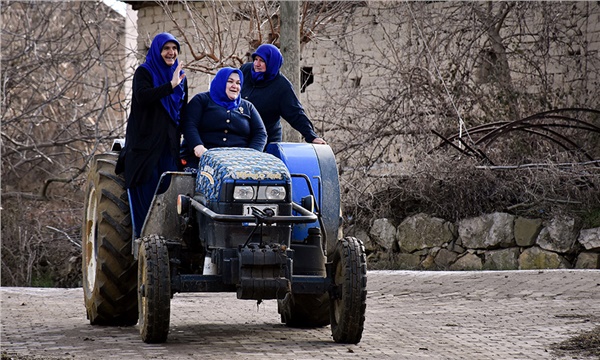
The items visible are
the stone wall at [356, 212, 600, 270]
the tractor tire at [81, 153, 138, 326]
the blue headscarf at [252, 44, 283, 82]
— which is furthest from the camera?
the stone wall at [356, 212, 600, 270]

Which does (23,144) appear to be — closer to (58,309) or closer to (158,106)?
(58,309)

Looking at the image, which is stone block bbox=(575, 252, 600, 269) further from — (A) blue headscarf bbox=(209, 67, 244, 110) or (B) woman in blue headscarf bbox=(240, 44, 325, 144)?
(A) blue headscarf bbox=(209, 67, 244, 110)

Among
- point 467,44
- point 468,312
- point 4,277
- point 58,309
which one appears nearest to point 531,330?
point 468,312

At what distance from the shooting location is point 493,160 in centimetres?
1645

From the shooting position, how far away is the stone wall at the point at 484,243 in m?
14.8

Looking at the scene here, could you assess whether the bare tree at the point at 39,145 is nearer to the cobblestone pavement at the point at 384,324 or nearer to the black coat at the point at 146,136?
the cobblestone pavement at the point at 384,324

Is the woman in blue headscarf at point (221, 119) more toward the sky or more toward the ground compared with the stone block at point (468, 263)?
more toward the sky

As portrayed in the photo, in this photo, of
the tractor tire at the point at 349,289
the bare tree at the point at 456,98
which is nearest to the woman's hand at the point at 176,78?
the tractor tire at the point at 349,289

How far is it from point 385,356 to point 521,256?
8.15 meters

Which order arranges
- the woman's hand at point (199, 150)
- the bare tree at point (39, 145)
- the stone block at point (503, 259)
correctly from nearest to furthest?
1. the woman's hand at point (199, 150)
2. the stone block at point (503, 259)
3. the bare tree at point (39, 145)

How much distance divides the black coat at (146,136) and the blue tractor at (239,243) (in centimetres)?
24

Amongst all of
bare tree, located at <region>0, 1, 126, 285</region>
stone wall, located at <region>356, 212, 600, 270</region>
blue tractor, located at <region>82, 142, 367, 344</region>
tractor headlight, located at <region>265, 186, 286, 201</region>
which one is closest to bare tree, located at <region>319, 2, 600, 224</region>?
stone wall, located at <region>356, 212, 600, 270</region>

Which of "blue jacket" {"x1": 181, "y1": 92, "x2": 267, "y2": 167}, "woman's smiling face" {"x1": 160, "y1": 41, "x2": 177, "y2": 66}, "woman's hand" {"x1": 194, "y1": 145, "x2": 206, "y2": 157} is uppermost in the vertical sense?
"woman's smiling face" {"x1": 160, "y1": 41, "x2": 177, "y2": 66}

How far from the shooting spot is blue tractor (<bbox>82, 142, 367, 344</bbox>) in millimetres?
7332
